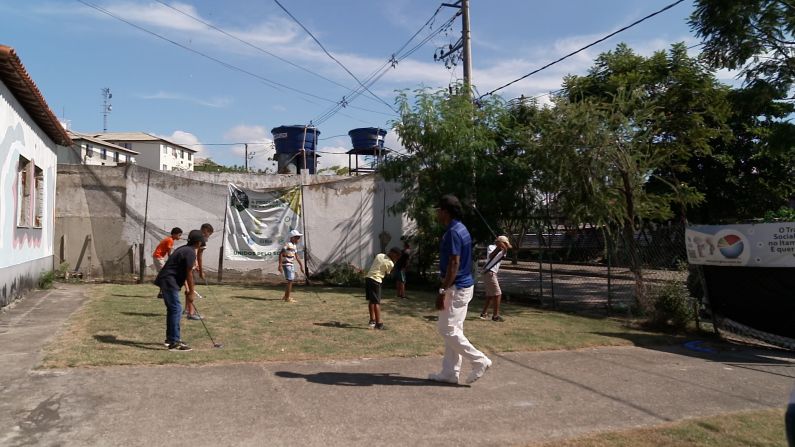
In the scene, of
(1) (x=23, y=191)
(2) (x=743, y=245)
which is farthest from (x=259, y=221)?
(2) (x=743, y=245)

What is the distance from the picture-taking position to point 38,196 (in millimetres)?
13492

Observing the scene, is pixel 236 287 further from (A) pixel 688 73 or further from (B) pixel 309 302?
(A) pixel 688 73

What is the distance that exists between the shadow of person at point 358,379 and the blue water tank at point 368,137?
49.9 feet

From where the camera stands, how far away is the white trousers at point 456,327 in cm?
612

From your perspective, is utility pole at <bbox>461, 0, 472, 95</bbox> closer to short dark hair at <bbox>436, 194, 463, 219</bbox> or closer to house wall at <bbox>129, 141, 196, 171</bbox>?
short dark hair at <bbox>436, 194, 463, 219</bbox>

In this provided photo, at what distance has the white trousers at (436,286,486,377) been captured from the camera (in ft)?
20.1

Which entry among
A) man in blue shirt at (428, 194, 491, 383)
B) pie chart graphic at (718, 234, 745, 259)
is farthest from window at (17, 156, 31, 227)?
pie chart graphic at (718, 234, 745, 259)

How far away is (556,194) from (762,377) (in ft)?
20.4

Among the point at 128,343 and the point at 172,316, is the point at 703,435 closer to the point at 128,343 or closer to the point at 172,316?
the point at 172,316

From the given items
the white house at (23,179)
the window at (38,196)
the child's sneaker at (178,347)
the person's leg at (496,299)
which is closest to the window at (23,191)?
the white house at (23,179)

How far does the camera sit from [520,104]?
17453 millimetres

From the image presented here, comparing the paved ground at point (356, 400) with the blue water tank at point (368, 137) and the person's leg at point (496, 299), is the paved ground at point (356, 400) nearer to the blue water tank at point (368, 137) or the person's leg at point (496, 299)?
the person's leg at point (496, 299)

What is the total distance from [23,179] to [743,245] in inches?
525

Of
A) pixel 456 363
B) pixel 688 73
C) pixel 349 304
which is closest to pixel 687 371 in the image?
pixel 456 363
